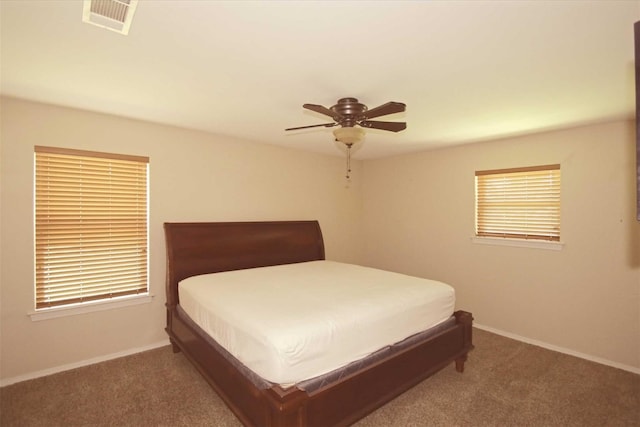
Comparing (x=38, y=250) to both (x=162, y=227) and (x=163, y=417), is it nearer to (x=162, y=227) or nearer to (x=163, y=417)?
(x=162, y=227)

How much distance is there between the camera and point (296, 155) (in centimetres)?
462

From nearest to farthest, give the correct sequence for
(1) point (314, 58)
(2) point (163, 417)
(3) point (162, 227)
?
1. (1) point (314, 58)
2. (2) point (163, 417)
3. (3) point (162, 227)

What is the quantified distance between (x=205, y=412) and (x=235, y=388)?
21.2 inches

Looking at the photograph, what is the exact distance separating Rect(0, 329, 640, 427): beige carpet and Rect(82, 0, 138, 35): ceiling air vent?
248cm

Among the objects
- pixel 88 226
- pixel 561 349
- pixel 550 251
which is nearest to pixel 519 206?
pixel 550 251

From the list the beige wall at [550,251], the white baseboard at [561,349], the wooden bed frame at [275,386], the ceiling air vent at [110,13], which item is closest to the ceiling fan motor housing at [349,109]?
the ceiling air vent at [110,13]

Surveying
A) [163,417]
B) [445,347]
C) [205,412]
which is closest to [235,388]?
[205,412]

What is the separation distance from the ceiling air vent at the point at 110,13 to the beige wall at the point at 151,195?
182 cm

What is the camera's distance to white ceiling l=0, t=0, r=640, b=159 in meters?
1.46

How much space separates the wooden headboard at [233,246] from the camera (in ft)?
10.9

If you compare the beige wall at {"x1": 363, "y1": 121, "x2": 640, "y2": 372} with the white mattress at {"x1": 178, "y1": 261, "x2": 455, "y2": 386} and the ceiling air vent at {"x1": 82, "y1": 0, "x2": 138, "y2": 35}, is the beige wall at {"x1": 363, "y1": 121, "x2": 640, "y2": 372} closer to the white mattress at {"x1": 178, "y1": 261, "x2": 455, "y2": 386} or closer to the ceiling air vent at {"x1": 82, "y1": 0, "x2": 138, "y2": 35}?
the white mattress at {"x1": 178, "y1": 261, "x2": 455, "y2": 386}

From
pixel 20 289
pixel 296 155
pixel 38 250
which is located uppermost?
pixel 296 155

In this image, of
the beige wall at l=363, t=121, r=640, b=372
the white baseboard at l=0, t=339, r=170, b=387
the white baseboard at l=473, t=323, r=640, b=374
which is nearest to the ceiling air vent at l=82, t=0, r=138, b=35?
the white baseboard at l=0, t=339, r=170, b=387

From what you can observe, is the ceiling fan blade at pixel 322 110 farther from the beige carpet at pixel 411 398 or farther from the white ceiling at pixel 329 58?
the beige carpet at pixel 411 398
